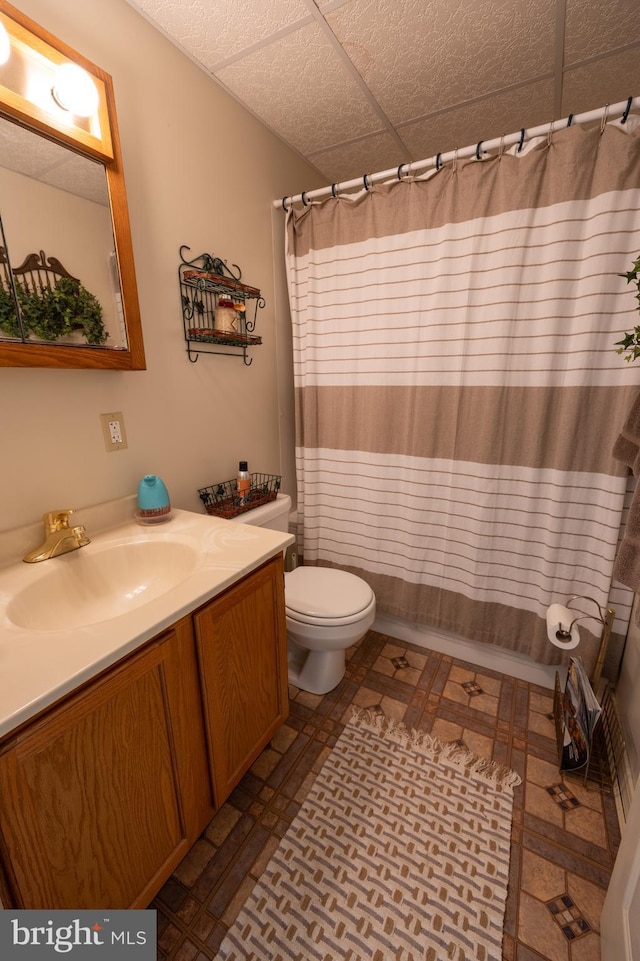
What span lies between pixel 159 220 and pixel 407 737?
212 centimetres

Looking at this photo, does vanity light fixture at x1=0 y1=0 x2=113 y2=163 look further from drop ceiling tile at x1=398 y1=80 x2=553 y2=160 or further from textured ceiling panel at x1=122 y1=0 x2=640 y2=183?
drop ceiling tile at x1=398 y1=80 x2=553 y2=160

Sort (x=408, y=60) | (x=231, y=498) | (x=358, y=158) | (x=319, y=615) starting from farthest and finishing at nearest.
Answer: (x=358, y=158) → (x=231, y=498) → (x=319, y=615) → (x=408, y=60)

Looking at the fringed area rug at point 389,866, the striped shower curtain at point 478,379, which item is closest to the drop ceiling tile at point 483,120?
the striped shower curtain at point 478,379

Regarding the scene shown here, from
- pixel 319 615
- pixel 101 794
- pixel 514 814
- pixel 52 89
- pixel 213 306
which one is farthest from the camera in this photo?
pixel 213 306

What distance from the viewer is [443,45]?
127cm

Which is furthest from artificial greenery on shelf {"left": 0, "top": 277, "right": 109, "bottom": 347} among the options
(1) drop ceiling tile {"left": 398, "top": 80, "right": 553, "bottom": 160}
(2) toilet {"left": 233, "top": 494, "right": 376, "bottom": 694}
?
(1) drop ceiling tile {"left": 398, "top": 80, "right": 553, "bottom": 160}

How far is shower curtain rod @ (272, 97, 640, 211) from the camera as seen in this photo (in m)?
1.18

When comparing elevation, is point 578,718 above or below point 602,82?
below

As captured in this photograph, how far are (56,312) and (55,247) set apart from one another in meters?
0.17

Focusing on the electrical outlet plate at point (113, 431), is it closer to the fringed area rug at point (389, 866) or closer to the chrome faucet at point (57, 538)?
the chrome faucet at point (57, 538)

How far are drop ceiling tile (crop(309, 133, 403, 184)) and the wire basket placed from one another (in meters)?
1.64

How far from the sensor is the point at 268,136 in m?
1.71

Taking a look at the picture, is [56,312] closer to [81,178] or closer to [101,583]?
[81,178]

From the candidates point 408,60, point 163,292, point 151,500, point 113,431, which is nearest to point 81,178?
point 163,292
